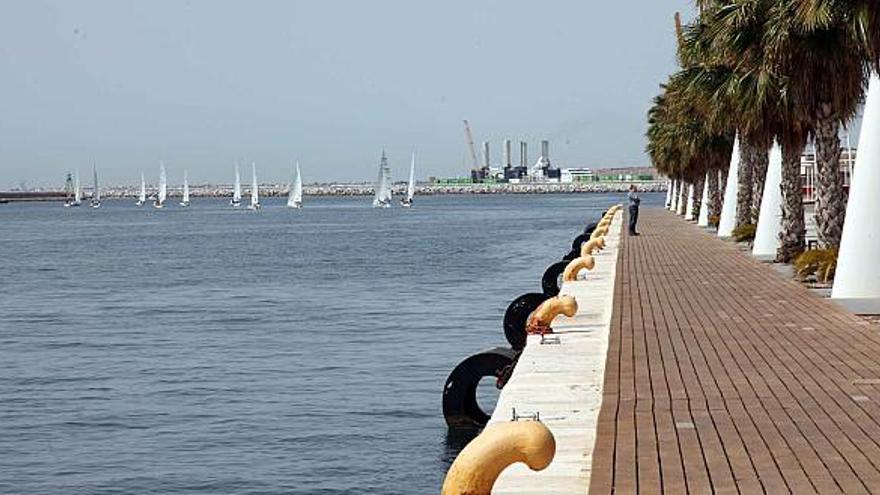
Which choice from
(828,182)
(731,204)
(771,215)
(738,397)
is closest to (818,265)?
(828,182)

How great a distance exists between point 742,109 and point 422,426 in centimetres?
1238

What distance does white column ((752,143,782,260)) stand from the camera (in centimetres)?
3694

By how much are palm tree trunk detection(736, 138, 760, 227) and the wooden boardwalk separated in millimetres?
20504

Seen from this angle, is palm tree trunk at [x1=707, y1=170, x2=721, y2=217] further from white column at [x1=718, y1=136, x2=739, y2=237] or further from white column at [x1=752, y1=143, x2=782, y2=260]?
white column at [x1=752, y1=143, x2=782, y2=260]

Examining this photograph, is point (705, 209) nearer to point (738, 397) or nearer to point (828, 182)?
point (828, 182)

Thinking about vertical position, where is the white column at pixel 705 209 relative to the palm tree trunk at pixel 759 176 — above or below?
below

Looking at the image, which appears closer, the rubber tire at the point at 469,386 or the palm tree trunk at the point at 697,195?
the rubber tire at the point at 469,386

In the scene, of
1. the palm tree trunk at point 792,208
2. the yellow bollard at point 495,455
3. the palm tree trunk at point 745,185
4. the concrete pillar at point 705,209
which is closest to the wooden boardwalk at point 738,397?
the yellow bollard at point 495,455

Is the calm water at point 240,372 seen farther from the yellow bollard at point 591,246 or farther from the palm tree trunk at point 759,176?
the palm tree trunk at point 759,176

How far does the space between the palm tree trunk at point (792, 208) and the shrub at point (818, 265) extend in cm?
436

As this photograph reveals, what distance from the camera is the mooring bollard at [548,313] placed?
18719mm

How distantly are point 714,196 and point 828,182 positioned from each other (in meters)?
37.4

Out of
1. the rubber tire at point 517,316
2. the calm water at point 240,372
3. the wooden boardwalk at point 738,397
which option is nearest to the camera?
the wooden boardwalk at point 738,397

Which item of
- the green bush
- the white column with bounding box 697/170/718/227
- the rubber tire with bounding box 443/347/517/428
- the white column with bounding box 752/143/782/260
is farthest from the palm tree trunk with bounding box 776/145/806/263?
the white column with bounding box 697/170/718/227
